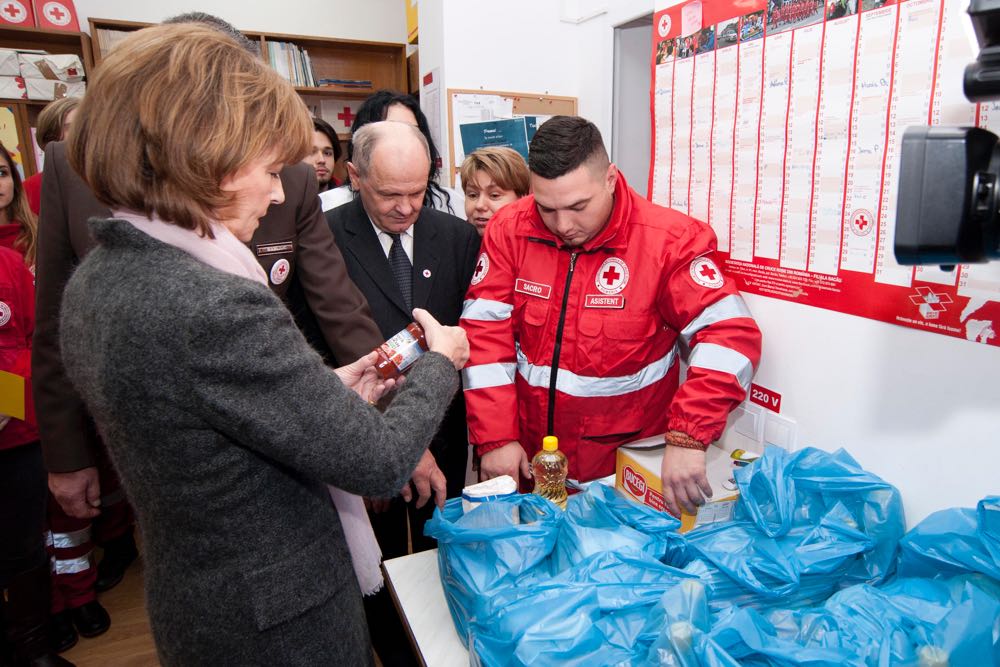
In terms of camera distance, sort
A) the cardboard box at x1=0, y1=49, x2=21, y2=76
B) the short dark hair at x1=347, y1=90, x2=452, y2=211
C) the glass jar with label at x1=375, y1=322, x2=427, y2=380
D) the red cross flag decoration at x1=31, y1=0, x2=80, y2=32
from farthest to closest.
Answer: the red cross flag decoration at x1=31, y1=0, x2=80, y2=32 → the cardboard box at x1=0, y1=49, x2=21, y2=76 → the short dark hair at x1=347, y1=90, x2=452, y2=211 → the glass jar with label at x1=375, y1=322, x2=427, y2=380

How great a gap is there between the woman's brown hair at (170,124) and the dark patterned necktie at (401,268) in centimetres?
102

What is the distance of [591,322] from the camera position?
1494 mm

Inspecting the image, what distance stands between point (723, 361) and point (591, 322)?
320 mm

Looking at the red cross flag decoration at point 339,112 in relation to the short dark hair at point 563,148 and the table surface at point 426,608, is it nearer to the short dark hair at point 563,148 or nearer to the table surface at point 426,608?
the short dark hair at point 563,148

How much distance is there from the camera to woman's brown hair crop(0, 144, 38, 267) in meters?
2.16

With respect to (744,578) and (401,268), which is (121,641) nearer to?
(401,268)

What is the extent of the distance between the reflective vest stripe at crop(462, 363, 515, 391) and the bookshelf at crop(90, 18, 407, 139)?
3552 millimetres

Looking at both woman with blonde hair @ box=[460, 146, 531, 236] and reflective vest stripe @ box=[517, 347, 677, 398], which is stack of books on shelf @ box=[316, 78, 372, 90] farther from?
reflective vest stripe @ box=[517, 347, 677, 398]

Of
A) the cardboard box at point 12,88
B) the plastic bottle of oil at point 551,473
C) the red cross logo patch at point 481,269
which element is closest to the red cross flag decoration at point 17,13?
the cardboard box at point 12,88

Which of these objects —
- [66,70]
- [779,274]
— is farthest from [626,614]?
[66,70]

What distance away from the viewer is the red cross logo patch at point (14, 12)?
3605 mm

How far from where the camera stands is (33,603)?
1988 millimetres

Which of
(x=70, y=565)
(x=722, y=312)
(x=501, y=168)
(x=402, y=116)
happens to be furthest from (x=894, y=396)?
(x=70, y=565)

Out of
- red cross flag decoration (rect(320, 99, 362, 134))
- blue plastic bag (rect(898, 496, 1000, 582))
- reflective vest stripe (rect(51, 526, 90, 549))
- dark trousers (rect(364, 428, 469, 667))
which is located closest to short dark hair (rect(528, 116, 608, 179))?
dark trousers (rect(364, 428, 469, 667))
